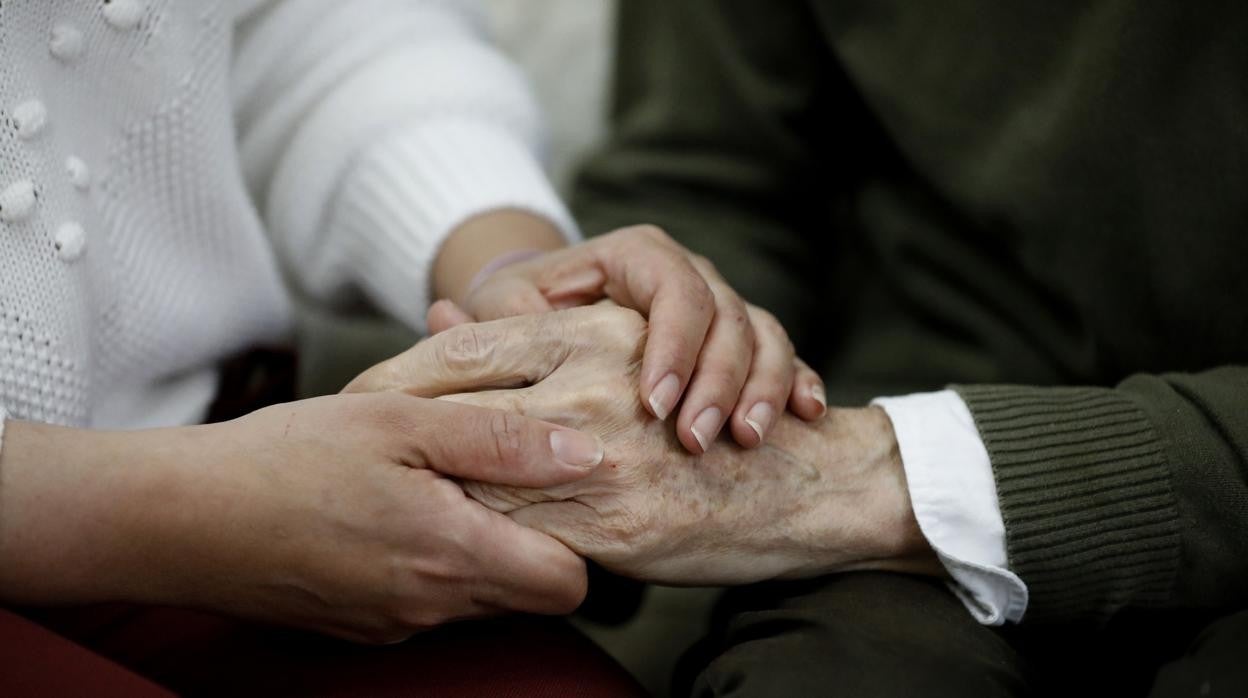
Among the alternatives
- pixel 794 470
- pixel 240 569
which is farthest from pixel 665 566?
pixel 240 569

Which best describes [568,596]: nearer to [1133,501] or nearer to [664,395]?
[664,395]


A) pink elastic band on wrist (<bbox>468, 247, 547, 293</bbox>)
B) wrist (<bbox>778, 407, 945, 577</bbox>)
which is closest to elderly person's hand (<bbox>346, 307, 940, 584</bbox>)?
wrist (<bbox>778, 407, 945, 577</bbox>)

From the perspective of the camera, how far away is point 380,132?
916mm

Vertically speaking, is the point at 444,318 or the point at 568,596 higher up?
the point at 444,318

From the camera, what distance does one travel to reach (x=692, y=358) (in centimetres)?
65

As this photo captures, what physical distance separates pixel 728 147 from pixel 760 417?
48 cm

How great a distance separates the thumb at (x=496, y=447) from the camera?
588 millimetres

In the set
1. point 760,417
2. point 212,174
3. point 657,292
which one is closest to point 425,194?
point 212,174

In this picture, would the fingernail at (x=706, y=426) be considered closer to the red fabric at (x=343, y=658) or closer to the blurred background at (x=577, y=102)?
the red fabric at (x=343, y=658)

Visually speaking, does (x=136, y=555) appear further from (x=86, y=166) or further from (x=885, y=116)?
(x=885, y=116)

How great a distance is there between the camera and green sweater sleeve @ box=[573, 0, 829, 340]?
101cm

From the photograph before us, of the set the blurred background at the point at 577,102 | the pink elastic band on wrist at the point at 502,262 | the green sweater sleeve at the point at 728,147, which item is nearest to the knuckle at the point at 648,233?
the pink elastic band on wrist at the point at 502,262

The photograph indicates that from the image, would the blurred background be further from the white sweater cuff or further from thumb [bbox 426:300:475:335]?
thumb [bbox 426:300:475:335]

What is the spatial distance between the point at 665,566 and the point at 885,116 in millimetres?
521
